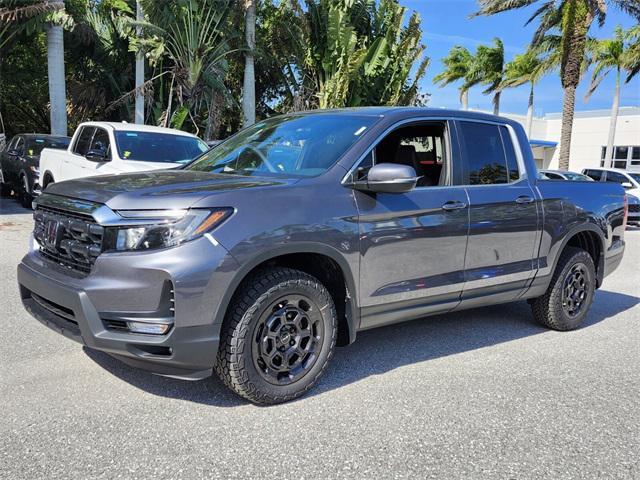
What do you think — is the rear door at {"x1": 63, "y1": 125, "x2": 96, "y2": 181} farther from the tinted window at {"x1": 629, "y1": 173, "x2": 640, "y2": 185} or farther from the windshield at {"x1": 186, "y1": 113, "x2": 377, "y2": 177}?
the tinted window at {"x1": 629, "y1": 173, "x2": 640, "y2": 185}

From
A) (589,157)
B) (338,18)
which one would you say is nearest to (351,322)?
(338,18)

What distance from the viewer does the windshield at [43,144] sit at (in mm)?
13039

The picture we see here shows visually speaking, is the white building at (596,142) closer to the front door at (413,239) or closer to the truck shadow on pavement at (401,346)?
the truck shadow on pavement at (401,346)

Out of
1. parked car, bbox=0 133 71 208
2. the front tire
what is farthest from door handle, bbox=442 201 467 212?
parked car, bbox=0 133 71 208

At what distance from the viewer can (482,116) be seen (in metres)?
4.87

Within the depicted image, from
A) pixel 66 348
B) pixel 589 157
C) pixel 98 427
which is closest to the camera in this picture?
pixel 98 427

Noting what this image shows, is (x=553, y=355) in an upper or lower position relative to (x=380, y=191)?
lower

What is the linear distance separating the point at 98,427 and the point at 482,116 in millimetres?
3706

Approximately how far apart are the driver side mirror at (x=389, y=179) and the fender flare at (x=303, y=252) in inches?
19.6

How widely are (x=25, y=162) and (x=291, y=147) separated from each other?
1064 centimetres

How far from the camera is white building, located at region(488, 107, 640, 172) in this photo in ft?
140

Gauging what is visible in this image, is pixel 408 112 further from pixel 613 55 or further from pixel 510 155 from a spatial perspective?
pixel 613 55

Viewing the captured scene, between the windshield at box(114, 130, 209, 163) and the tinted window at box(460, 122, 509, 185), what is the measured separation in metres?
5.33

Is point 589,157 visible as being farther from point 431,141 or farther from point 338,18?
point 431,141
